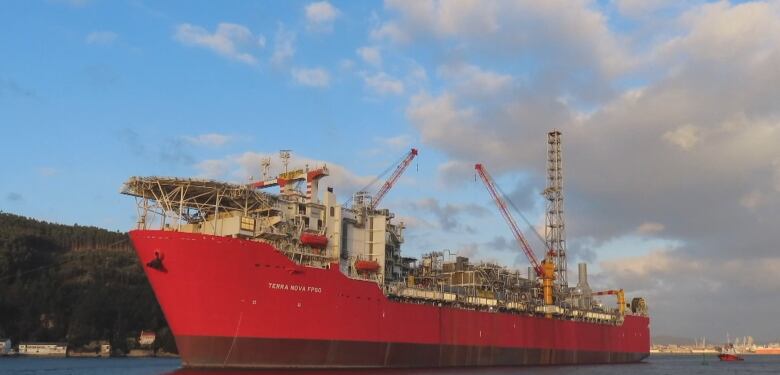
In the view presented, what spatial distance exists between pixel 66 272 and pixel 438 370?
9271cm

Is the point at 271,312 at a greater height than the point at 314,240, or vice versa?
the point at 314,240

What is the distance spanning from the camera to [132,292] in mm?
95812

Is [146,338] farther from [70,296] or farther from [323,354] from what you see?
[323,354]

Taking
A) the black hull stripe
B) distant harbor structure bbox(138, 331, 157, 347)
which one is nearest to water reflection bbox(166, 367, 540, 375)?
the black hull stripe

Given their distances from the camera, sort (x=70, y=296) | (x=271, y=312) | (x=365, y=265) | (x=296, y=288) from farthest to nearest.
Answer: (x=70, y=296) < (x=365, y=265) < (x=296, y=288) < (x=271, y=312)

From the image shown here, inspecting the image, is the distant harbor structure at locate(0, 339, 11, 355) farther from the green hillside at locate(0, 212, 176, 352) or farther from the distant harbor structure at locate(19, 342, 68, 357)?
the green hillside at locate(0, 212, 176, 352)

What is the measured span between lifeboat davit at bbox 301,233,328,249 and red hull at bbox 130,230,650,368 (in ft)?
6.88

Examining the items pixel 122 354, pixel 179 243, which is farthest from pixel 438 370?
pixel 122 354

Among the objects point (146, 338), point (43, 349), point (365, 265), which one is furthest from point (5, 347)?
point (365, 265)

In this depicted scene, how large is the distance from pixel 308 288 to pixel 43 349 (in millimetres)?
54308

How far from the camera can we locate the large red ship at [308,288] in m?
34.0

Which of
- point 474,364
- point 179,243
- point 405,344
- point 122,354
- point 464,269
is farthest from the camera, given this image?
point 122,354

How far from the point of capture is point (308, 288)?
3634 cm

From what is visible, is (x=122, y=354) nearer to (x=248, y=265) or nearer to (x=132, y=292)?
(x=132, y=292)
